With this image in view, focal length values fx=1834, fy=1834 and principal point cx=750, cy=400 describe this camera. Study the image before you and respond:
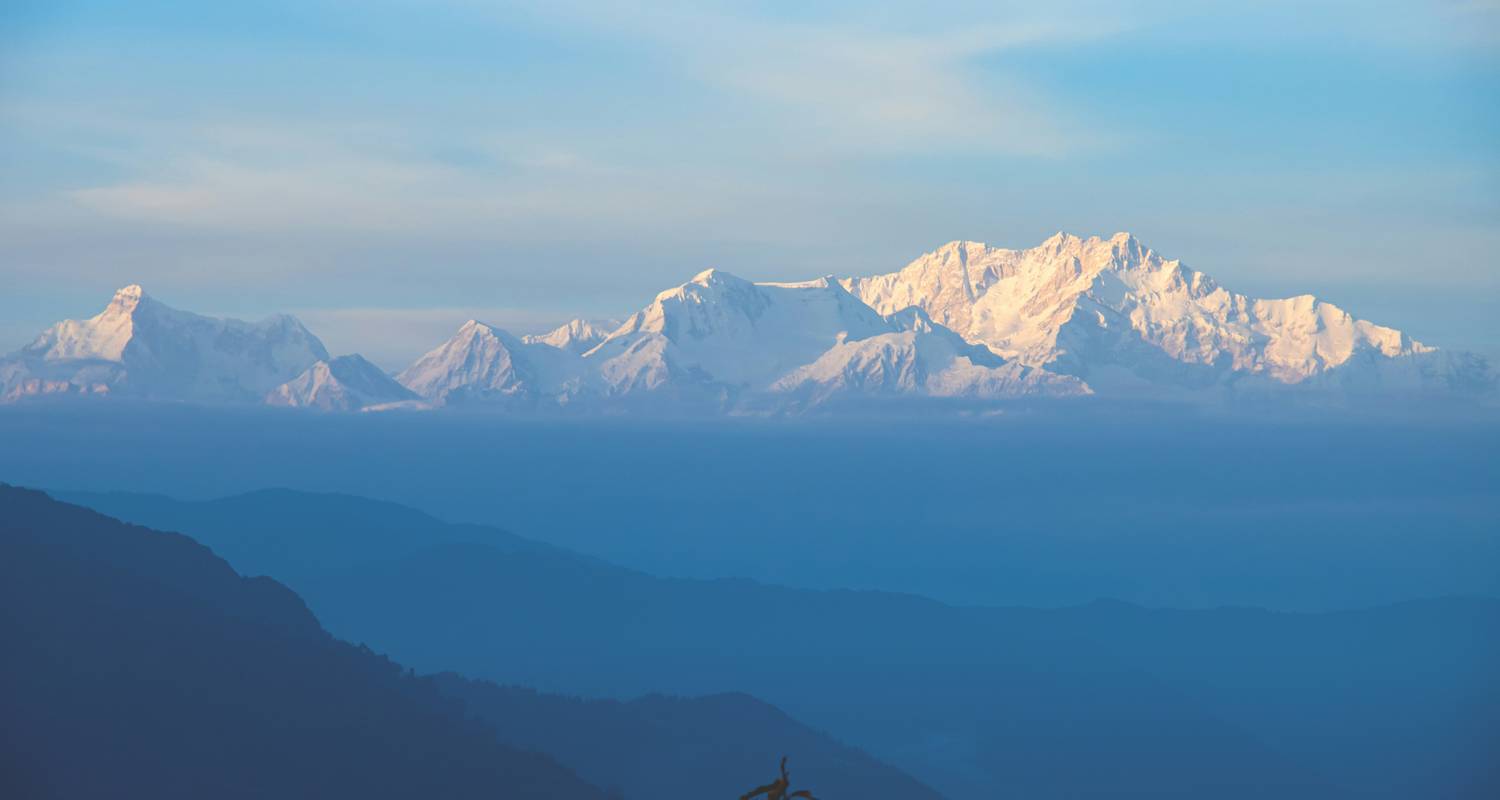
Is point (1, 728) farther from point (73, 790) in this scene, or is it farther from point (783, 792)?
point (783, 792)

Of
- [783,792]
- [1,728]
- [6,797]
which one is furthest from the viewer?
[1,728]

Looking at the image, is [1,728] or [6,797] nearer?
[6,797]

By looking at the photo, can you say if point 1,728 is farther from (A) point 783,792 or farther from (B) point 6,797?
(A) point 783,792

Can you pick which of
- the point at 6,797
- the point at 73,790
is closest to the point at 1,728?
the point at 73,790

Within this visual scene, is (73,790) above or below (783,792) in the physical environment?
below

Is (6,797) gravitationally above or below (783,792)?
below

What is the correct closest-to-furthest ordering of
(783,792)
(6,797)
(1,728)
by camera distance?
(783,792) → (6,797) → (1,728)

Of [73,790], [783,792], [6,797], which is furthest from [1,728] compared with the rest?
[783,792]

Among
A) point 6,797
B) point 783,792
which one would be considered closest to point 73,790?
point 6,797

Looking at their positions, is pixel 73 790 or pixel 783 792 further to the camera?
pixel 73 790
